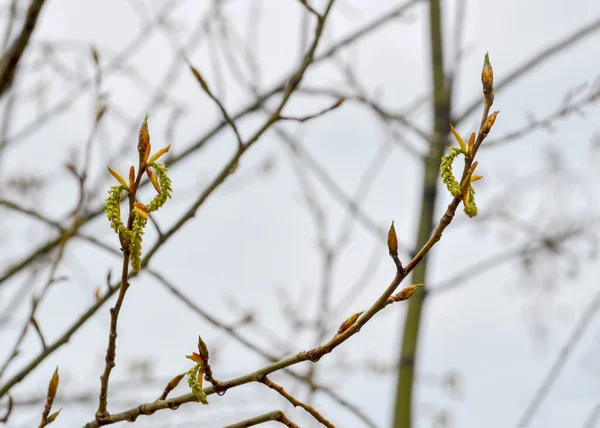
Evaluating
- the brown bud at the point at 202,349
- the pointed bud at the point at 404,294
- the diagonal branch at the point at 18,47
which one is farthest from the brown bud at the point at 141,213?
the diagonal branch at the point at 18,47

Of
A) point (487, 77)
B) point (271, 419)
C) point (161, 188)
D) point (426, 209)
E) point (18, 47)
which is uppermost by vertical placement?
point (426, 209)

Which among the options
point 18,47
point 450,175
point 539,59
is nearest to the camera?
point 450,175

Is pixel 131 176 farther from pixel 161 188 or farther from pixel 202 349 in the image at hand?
pixel 202 349

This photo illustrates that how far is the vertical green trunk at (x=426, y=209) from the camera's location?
6.03ft

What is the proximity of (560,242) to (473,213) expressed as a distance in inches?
68.7

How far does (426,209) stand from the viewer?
1.97 meters

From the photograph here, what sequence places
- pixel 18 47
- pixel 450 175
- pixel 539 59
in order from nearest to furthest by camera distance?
1. pixel 450 175
2. pixel 18 47
3. pixel 539 59

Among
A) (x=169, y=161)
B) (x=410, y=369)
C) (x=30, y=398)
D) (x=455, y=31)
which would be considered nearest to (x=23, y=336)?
(x=169, y=161)

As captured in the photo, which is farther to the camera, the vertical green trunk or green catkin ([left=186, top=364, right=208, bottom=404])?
the vertical green trunk

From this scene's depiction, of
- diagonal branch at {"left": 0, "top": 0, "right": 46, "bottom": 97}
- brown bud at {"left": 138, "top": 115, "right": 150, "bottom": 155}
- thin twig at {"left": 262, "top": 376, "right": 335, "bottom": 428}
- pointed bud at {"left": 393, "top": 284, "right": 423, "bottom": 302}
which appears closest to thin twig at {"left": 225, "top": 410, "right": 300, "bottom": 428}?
thin twig at {"left": 262, "top": 376, "right": 335, "bottom": 428}

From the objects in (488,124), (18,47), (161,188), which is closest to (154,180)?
(161,188)

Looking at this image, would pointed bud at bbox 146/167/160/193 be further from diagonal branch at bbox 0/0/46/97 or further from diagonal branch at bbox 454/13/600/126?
diagonal branch at bbox 454/13/600/126

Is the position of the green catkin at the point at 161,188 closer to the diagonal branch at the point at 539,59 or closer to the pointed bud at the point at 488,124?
the pointed bud at the point at 488,124

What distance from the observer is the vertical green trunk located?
1838 mm
